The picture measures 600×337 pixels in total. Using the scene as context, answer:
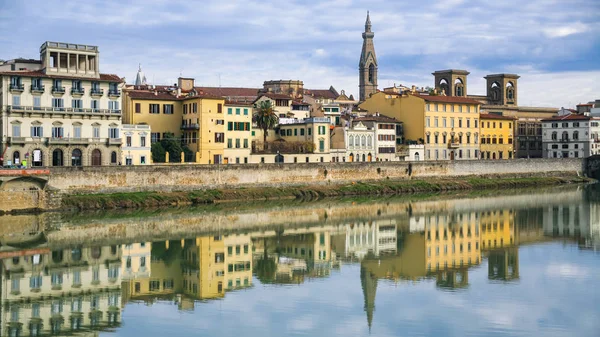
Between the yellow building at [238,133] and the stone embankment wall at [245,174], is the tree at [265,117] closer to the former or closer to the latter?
the yellow building at [238,133]

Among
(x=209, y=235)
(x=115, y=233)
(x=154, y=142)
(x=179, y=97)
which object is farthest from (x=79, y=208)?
(x=179, y=97)

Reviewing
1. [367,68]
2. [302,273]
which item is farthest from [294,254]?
[367,68]

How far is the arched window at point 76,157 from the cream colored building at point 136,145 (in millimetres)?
3887

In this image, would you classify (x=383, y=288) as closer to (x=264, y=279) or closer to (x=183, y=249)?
(x=264, y=279)

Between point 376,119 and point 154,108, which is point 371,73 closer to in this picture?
point 376,119

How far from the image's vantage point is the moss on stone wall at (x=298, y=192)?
50.7 meters

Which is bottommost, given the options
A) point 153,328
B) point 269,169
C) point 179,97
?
point 153,328

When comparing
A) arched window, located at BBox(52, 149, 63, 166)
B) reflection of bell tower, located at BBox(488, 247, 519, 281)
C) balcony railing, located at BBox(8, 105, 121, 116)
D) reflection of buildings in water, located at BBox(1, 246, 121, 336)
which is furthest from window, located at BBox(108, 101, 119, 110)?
reflection of bell tower, located at BBox(488, 247, 519, 281)

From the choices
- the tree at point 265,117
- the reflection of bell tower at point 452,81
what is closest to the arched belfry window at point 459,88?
the reflection of bell tower at point 452,81

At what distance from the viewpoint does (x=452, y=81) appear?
377ft

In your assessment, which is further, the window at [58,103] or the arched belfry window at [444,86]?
the arched belfry window at [444,86]

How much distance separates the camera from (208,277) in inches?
1233

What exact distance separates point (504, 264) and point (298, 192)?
2917 cm

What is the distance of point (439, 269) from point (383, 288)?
5.42 m
